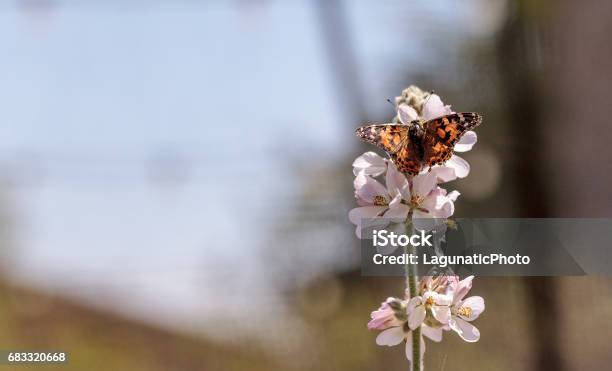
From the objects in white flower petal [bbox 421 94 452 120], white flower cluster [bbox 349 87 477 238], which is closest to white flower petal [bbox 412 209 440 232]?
white flower cluster [bbox 349 87 477 238]

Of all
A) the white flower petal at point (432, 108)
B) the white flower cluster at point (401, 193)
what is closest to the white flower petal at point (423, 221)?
the white flower cluster at point (401, 193)

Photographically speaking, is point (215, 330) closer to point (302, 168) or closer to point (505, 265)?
point (302, 168)

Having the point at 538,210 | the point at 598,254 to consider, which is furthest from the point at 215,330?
the point at 598,254

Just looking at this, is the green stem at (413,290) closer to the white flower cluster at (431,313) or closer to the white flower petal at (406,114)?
the white flower cluster at (431,313)

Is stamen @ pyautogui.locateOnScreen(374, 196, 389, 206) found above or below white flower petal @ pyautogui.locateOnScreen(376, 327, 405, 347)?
above

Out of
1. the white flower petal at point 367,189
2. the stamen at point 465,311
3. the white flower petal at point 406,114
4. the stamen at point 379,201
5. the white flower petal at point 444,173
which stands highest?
the white flower petal at point 406,114

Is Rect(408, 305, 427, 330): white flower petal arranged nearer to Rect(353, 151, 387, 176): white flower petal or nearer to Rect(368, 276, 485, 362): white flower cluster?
Rect(368, 276, 485, 362): white flower cluster
